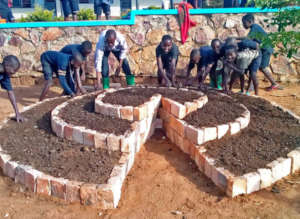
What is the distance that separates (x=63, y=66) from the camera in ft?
19.1

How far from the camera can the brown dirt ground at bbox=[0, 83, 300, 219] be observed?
125 inches

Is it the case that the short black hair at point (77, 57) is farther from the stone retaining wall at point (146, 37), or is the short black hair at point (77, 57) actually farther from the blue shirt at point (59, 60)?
the stone retaining wall at point (146, 37)

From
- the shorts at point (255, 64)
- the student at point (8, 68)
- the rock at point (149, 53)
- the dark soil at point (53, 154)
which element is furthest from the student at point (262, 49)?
the student at point (8, 68)

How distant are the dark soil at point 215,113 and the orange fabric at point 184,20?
3.04m

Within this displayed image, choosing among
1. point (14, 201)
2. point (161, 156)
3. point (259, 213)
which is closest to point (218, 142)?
point (161, 156)

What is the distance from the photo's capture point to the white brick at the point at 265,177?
3.49 metres

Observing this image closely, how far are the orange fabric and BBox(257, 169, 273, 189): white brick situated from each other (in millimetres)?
4939

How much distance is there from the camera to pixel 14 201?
337 centimetres

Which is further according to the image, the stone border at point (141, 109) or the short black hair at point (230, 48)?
the short black hair at point (230, 48)

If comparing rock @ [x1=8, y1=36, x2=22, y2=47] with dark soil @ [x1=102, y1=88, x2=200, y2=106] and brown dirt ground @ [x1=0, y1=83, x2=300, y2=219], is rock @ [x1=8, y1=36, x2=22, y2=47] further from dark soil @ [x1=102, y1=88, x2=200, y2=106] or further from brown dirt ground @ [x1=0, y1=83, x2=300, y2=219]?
brown dirt ground @ [x1=0, y1=83, x2=300, y2=219]

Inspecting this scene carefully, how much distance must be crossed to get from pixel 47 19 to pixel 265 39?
249 inches

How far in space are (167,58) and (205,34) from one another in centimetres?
188

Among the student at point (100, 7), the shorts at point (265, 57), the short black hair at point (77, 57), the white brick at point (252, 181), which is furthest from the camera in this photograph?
the student at point (100, 7)

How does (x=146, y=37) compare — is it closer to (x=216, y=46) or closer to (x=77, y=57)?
(x=216, y=46)
